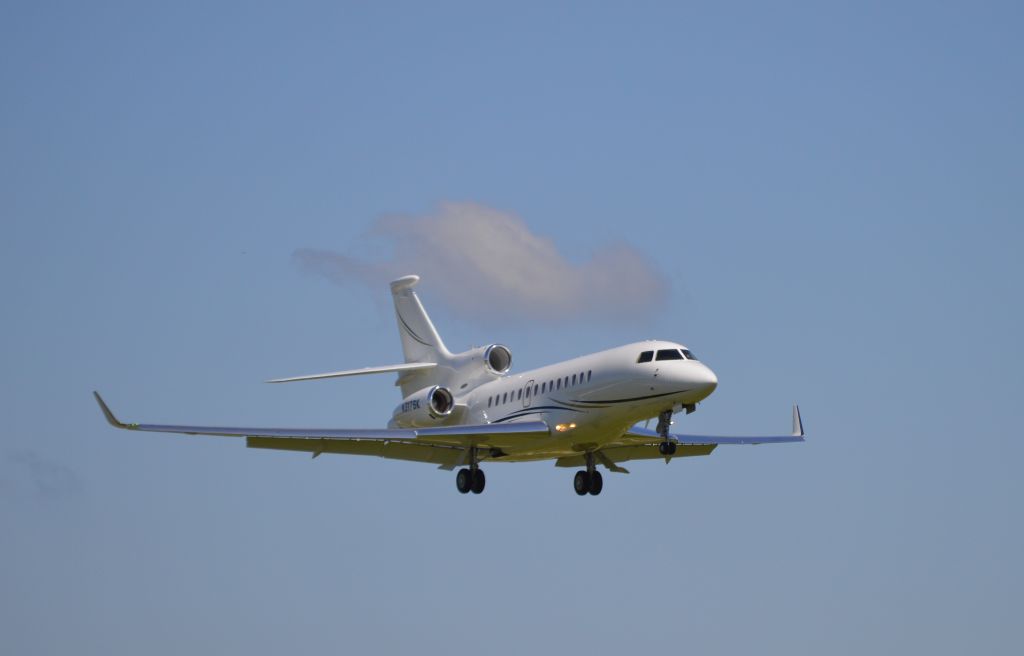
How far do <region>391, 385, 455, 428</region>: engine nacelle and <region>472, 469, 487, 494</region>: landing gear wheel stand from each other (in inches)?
92.3

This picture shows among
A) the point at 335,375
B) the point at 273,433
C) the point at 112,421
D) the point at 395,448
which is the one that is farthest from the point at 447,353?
the point at 112,421

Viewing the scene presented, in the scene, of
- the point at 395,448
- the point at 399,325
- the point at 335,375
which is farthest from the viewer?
the point at 399,325

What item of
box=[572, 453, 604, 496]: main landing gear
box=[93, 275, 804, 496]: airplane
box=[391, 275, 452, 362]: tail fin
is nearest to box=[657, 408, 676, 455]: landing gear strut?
box=[93, 275, 804, 496]: airplane

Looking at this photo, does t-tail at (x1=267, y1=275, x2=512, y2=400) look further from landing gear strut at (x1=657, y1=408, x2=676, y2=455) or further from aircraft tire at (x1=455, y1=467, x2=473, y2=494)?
landing gear strut at (x1=657, y1=408, x2=676, y2=455)

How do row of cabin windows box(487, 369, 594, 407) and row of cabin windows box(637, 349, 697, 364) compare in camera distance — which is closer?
row of cabin windows box(637, 349, 697, 364)

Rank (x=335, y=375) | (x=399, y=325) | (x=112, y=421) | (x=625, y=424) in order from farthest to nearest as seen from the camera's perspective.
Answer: (x=399, y=325), (x=335, y=375), (x=625, y=424), (x=112, y=421)

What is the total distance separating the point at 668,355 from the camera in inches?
1409

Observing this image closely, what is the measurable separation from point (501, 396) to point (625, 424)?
15.5 ft

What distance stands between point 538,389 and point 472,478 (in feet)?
10.1

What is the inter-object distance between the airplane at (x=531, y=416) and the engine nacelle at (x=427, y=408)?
0.03m

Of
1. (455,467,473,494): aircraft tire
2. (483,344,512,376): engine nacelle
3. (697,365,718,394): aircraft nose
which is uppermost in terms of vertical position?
(483,344,512,376): engine nacelle

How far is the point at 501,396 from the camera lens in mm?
40562

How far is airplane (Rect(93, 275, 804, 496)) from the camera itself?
35.7 meters

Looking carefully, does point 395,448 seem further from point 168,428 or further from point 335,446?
point 168,428
